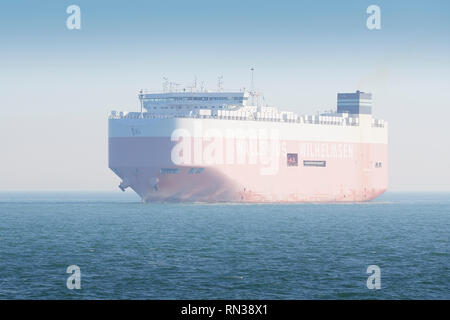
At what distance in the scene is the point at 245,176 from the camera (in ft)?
317

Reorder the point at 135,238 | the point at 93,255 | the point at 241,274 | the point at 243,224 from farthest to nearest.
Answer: the point at 243,224 < the point at 135,238 < the point at 93,255 < the point at 241,274

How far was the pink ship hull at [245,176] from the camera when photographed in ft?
299

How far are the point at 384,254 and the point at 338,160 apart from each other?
180 feet

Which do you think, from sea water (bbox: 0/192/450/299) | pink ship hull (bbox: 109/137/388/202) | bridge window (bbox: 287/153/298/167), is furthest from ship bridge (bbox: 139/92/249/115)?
sea water (bbox: 0/192/450/299)

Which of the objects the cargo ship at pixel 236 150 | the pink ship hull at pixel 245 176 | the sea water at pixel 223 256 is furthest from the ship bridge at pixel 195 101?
the sea water at pixel 223 256

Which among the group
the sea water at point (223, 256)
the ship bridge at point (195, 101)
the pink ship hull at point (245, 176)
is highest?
the ship bridge at point (195, 101)

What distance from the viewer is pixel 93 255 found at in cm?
5294

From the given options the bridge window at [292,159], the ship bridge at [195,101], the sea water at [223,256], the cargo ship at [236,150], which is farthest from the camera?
the bridge window at [292,159]

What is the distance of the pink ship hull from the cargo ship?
95 millimetres

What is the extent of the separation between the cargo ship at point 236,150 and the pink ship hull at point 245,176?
10cm

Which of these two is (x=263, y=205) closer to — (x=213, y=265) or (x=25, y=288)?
(x=213, y=265)

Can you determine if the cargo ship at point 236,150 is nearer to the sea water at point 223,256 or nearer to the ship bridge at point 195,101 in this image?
the ship bridge at point 195,101

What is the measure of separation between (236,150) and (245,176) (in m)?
2.98
